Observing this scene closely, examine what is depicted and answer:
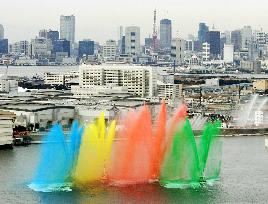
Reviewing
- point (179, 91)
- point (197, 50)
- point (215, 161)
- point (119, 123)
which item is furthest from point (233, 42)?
point (215, 161)

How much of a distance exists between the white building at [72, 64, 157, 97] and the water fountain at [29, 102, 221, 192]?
16495 mm

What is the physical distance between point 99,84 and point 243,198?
19.9m

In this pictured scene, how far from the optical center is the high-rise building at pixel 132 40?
82.4 meters

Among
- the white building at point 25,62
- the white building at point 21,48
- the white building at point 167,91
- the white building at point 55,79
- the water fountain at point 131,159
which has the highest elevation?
the white building at point 21,48

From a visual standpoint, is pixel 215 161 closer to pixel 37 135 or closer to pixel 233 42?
pixel 37 135

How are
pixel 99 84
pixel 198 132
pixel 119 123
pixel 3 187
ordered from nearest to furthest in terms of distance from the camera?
pixel 3 187 → pixel 198 132 → pixel 119 123 → pixel 99 84

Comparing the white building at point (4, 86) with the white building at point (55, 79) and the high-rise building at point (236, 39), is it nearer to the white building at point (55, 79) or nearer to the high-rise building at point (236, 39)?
the white building at point (55, 79)

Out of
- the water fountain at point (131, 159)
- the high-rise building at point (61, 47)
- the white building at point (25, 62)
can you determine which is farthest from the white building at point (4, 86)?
the high-rise building at point (61, 47)

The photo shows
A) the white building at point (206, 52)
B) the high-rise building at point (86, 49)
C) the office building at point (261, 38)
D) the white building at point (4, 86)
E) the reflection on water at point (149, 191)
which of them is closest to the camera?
the reflection on water at point (149, 191)

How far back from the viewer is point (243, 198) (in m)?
10.1

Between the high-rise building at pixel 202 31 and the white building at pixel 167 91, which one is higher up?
the high-rise building at pixel 202 31

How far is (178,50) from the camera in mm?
81812

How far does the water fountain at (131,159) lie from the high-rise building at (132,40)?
69049mm

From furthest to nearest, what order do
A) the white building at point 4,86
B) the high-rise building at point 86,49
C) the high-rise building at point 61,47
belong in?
the high-rise building at point 86,49 → the high-rise building at point 61,47 → the white building at point 4,86
